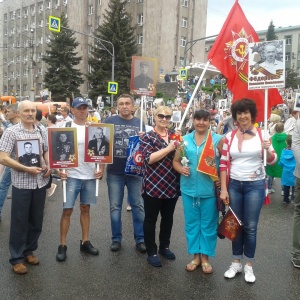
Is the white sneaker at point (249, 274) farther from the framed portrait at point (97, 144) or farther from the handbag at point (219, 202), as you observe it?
the framed portrait at point (97, 144)

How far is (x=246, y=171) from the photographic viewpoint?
14.1 ft

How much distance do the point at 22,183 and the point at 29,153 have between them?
0.35 m

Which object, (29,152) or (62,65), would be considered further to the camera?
(62,65)

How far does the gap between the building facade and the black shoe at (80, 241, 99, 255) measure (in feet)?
122

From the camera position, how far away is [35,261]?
4.66 meters

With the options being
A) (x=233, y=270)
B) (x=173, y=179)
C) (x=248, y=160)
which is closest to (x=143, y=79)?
(x=173, y=179)

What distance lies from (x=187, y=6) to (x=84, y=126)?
178 ft

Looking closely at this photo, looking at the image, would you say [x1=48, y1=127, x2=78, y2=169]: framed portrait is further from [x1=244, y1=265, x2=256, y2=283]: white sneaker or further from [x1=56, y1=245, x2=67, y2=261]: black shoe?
[x1=244, y1=265, x2=256, y2=283]: white sneaker

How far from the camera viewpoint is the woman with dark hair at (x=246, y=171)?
4.29 m

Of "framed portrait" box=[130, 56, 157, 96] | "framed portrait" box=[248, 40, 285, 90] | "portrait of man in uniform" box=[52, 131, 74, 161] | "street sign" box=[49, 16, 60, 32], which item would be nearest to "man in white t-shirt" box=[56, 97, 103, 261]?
"portrait of man in uniform" box=[52, 131, 74, 161]

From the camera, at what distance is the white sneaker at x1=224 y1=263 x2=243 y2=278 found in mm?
4398

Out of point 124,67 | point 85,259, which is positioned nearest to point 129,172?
point 85,259

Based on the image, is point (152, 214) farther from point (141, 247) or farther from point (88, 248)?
point (88, 248)

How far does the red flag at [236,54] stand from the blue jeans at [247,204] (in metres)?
1.42
